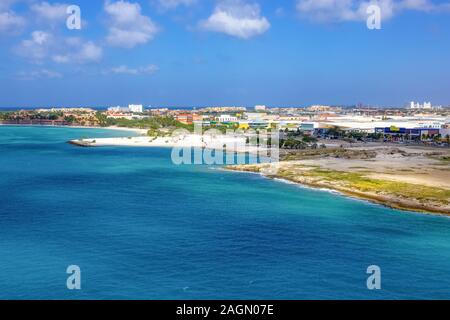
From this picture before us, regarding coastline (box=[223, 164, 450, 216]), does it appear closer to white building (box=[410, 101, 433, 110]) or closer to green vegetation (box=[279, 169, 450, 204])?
green vegetation (box=[279, 169, 450, 204])

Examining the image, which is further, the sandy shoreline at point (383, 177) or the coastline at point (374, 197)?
the sandy shoreline at point (383, 177)

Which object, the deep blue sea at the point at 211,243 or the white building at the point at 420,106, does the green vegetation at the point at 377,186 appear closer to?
the deep blue sea at the point at 211,243

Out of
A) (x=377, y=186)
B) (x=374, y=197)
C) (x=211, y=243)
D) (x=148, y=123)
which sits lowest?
(x=211, y=243)

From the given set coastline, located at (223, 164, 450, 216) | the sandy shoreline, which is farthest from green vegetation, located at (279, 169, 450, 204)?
coastline, located at (223, 164, 450, 216)

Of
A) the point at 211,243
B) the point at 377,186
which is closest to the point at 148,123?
the point at 377,186

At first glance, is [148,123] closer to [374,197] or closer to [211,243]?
[374,197]

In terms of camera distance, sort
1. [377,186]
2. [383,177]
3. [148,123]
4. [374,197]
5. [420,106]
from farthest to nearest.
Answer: [420,106] < [148,123] < [383,177] < [377,186] < [374,197]

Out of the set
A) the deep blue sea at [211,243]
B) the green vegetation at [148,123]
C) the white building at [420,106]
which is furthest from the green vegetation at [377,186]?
the white building at [420,106]
